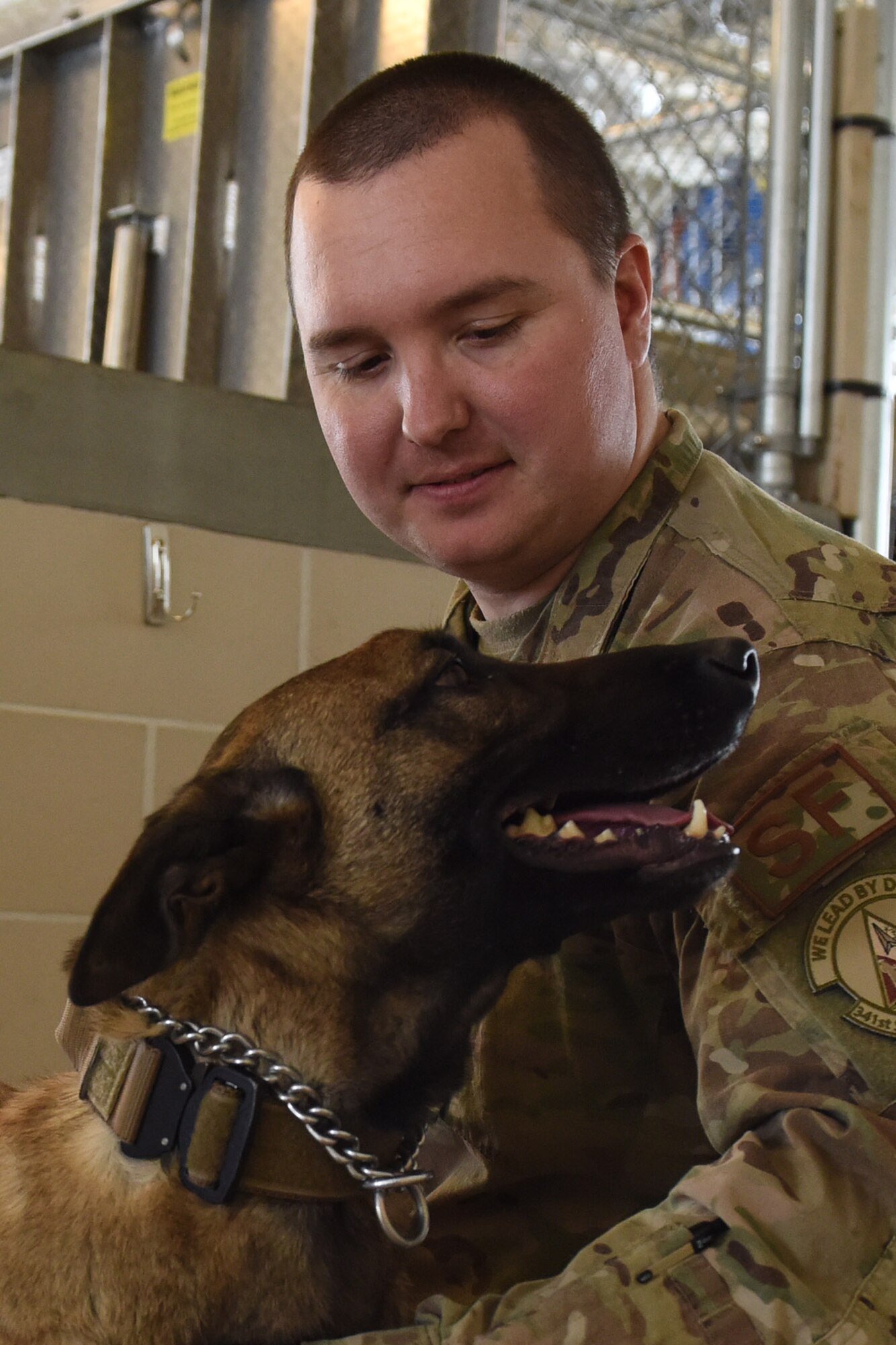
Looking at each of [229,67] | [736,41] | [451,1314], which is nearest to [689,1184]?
[451,1314]

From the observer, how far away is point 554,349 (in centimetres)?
141

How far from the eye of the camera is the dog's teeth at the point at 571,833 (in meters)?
1.23

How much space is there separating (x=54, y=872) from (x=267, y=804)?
100cm

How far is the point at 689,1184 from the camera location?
1.02 metres

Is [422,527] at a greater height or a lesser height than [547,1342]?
greater

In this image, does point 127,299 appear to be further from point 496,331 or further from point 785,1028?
point 785,1028

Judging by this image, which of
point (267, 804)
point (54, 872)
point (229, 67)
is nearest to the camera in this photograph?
point (267, 804)

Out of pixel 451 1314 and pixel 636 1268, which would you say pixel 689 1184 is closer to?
pixel 636 1268

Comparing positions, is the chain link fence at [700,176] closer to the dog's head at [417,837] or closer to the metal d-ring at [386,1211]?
the dog's head at [417,837]

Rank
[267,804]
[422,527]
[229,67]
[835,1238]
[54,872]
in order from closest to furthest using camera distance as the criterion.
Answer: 1. [835,1238]
2. [267,804]
3. [422,527]
4. [54,872]
5. [229,67]

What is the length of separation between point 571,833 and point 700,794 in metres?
0.11

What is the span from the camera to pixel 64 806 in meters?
2.16

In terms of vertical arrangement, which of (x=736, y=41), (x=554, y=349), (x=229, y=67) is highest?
(x=736, y=41)

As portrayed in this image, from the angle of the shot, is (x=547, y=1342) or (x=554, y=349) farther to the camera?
(x=554, y=349)
